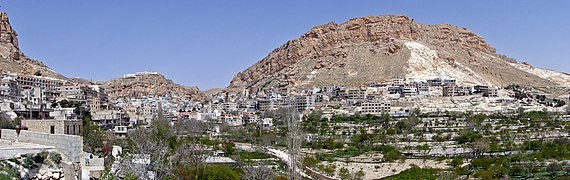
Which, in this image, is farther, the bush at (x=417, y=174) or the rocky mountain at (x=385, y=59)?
the rocky mountain at (x=385, y=59)

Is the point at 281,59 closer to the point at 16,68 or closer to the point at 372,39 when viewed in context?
the point at 372,39

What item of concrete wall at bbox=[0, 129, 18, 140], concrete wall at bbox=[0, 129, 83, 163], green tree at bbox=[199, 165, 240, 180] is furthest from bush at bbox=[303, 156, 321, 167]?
concrete wall at bbox=[0, 129, 83, 163]

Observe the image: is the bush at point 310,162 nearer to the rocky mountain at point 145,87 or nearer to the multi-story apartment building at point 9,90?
the multi-story apartment building at point 9,90

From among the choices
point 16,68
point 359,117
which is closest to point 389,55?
point 359,117

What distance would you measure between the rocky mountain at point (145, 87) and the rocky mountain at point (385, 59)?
417 inches

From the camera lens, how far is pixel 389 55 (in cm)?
8019

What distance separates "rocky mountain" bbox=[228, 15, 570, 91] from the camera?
254 ft

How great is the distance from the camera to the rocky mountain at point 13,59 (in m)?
53.8

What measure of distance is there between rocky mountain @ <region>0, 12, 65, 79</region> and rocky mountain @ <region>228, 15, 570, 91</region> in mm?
28166

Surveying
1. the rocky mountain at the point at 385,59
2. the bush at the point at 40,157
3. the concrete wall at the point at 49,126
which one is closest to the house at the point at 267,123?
the rocky mountain at the point at 385,59

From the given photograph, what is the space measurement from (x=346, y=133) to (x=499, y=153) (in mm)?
12768

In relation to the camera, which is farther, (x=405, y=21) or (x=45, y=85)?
(x=405, y=21)

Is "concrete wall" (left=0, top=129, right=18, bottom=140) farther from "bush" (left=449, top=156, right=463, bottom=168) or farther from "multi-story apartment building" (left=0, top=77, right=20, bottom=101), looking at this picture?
"multi-story apartment building" (left=0, top=77, right=20, bottom=101)

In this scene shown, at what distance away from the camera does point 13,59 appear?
59.0 meters
